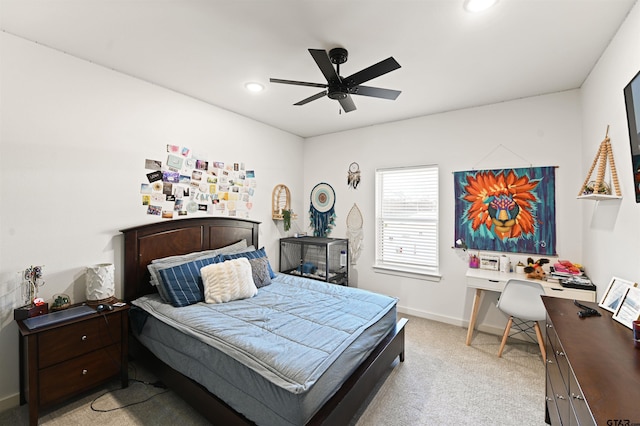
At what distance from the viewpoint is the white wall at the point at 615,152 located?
171cm

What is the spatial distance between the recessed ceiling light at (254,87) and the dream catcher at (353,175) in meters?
1.86

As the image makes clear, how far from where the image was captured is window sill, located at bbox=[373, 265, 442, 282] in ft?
11.8

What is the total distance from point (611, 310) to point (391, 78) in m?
2.34

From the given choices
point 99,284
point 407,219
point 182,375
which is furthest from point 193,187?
point 407,219

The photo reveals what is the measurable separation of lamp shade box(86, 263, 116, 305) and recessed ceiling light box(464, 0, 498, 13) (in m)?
3.21

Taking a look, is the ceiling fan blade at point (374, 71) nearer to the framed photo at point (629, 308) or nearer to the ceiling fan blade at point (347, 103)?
the ceiling fan blade at point (347, 103)

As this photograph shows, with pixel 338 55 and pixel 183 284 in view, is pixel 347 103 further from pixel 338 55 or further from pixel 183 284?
pixel 183 284

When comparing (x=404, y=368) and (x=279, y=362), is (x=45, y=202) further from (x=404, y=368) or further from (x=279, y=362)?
(x=404, y=368)

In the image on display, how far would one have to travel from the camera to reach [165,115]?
2.89 m

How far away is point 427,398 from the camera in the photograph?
7.07 feet

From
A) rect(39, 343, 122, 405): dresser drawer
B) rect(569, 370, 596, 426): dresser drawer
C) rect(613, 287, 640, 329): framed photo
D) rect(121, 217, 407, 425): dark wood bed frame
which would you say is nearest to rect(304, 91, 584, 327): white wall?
rect(121, 217, 407, 425): dark wood bed frame

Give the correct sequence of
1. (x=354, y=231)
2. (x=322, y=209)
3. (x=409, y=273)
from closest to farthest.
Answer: (x=409, y=273)
(x=354, y=231)
(x=322, y=209)

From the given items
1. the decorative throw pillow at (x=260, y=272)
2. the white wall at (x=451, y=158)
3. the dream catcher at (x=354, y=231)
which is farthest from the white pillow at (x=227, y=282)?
the white wall at (x=451, y=158)

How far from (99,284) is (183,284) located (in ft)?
2.05
